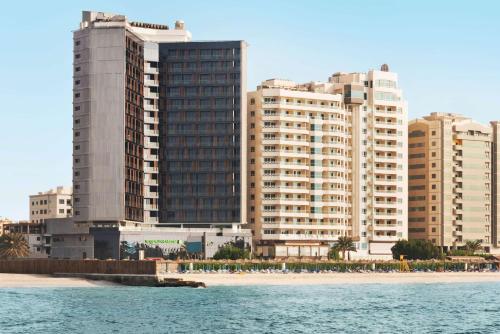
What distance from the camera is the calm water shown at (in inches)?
4422

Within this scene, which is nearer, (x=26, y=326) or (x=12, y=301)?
(x=26, y=326)

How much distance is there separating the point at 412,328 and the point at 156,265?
93.0 meters

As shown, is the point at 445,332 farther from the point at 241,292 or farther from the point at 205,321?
the point at 241,292

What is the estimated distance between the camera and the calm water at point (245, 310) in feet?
368

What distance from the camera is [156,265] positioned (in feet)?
653

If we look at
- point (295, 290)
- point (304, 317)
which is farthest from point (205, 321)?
point (295, 290)

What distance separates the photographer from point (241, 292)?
17550 centimetres

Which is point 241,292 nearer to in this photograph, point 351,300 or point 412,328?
point 351,300

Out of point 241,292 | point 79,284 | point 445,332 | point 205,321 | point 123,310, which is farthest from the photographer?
point 79,284

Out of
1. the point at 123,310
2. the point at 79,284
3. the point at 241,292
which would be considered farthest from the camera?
the point at 79,284

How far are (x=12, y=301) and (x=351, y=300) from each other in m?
53.0

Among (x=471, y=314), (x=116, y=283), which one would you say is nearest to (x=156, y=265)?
(x=116, y=283)

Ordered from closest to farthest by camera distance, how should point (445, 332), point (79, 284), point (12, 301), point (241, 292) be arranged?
1. point (445, 332)
2. point (12, 301)
3. point (241, 292)
4. point (79, 284)

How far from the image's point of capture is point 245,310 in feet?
444
